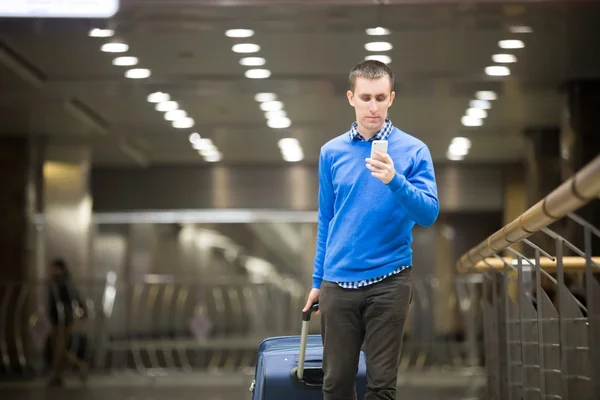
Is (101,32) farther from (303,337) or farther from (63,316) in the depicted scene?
(303,337)

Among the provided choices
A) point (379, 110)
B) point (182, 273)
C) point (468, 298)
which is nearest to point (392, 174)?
point (379, 110)

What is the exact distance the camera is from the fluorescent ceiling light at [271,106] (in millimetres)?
12801

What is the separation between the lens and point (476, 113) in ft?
44.5

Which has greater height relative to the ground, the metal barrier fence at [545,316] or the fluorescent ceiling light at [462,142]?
the fluorescent ceiling light at [462,142]

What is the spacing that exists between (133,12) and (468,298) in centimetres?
751

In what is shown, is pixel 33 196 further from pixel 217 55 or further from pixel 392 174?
pixel 392 174

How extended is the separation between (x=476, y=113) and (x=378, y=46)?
3.82 m

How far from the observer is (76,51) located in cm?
1023

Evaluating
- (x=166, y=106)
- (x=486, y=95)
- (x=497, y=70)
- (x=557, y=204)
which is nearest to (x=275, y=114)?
(x=166, y=106)

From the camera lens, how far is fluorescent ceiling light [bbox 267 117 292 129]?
13.9 m

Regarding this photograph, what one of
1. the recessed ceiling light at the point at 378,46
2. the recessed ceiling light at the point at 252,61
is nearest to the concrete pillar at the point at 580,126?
the recessed ceiling light at the point at 378,46

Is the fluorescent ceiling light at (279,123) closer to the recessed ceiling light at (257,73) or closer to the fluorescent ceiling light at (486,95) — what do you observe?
→ the recessed ceiling light at (257,73)

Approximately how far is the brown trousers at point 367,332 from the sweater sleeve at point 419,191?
0.25m

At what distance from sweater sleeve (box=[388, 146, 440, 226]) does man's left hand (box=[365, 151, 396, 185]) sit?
0.12 ft
